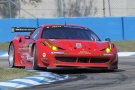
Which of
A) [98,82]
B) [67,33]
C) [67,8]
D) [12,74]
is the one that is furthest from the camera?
[67,8]

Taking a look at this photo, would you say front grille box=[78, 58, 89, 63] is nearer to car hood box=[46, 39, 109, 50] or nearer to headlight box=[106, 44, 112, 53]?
car hood box=[46, 39, 109, 50]

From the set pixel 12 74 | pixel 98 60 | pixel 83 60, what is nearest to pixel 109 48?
pixel 98 60

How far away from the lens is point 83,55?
45.4 ft

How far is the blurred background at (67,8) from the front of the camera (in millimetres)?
34938

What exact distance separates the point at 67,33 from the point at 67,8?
20.1 metres

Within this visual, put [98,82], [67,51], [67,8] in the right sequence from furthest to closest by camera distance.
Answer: [67,8] → [67,51] → [98,82]

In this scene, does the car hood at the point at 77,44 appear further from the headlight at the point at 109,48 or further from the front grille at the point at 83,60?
the front grille at the point at 83,60

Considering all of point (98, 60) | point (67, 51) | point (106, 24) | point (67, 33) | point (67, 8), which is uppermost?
point (67, 8)

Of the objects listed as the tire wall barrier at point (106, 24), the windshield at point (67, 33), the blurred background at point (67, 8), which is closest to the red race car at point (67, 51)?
the windshield at point (67, 33)

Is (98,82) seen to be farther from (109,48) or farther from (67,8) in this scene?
(67,8)

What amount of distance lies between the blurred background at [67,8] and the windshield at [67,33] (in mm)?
18924

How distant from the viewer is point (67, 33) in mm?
15133

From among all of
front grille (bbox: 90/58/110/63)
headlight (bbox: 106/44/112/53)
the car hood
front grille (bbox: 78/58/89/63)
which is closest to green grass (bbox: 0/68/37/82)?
the car hood

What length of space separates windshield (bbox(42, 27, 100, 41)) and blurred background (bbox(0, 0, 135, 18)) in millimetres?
18924
